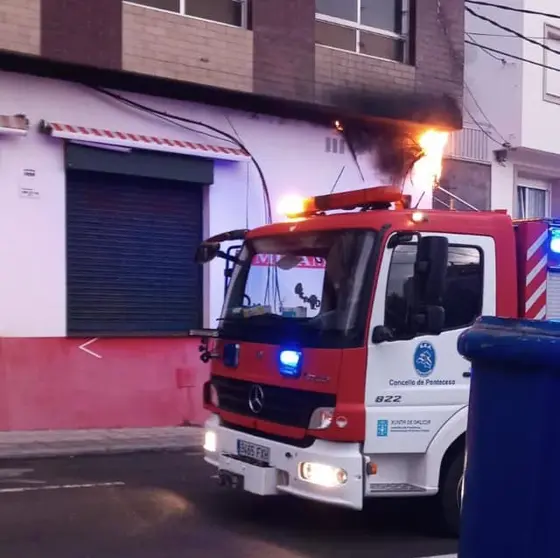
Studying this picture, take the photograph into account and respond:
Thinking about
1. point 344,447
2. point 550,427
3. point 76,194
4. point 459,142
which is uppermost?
point 459,142

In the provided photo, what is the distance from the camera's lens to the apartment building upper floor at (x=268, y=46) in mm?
13055

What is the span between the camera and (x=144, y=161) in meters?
14.1

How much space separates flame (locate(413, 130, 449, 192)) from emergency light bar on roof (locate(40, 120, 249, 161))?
372 centimetres

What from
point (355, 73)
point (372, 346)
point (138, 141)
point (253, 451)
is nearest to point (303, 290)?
point (372, 346)

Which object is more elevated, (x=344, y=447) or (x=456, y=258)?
(x=456, y=258)

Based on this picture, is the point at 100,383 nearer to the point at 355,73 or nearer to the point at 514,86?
the point at 355,73

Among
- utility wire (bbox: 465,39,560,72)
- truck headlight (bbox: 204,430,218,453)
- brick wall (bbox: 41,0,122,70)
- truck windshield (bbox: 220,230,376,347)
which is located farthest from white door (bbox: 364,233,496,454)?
utility wire (bbox: 465,39,560,72)

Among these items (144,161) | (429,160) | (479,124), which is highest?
(479,124)

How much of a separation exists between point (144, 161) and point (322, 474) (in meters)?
8.32

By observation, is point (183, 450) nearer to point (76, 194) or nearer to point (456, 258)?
point (76, 194)

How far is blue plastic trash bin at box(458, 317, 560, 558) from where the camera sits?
3111mm

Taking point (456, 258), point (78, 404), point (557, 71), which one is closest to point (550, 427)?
point (456, 258)

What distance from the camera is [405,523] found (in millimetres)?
7887

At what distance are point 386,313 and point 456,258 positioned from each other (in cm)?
76
